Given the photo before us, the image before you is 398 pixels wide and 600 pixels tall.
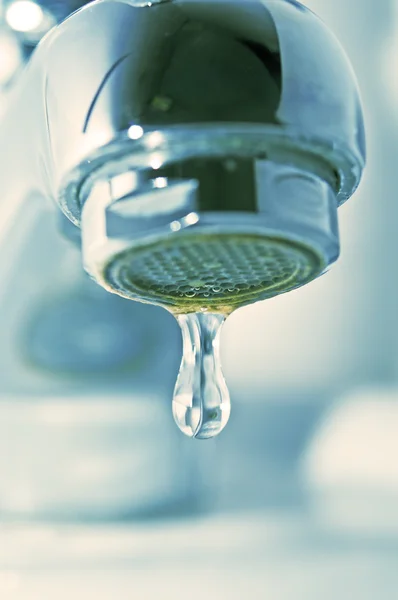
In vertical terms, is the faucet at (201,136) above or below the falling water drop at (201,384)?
above

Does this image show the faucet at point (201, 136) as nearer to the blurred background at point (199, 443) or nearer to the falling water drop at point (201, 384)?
the falling water drop at point (201, 384)

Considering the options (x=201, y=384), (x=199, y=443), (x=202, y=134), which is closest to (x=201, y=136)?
(x=202, y=134)

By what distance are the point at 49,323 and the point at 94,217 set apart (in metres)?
0.34

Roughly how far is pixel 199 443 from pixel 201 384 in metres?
0.43

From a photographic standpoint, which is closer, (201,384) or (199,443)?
(201,384)

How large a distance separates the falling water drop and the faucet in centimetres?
5

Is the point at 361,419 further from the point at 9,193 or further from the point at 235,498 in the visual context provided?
the point at 9,193

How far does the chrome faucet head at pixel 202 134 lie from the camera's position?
22 cm

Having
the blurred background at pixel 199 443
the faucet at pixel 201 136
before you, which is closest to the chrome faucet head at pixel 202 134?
the faucet at pixel 201 136

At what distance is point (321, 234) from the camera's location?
234 millimetres

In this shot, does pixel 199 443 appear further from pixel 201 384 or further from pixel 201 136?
pixel 201 136

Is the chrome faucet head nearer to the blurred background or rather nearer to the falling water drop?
the falling water drop

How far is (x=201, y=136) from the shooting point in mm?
215

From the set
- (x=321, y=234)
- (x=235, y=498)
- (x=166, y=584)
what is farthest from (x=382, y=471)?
(x=321, y=234)
